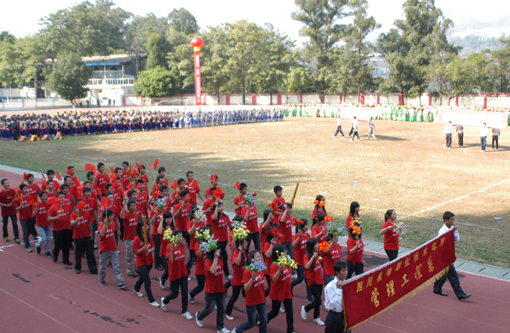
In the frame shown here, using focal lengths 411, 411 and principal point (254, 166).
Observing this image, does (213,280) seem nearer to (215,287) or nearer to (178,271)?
(215,287)

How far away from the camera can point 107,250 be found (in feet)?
24.7

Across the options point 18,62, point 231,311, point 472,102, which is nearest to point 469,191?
point 231,311

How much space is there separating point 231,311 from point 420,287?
9.67 feet

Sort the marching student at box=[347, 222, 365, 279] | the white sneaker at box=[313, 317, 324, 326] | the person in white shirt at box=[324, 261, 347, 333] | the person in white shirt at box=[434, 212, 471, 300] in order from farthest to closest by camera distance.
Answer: the person in white shirt at box=[434, 212, 471, 300] → the marching student at box=[347, 222, 365, 279] → the white sneaker at box=[313, 317, 324, 326] → the person in white shirt at box=[324, 261, 347, 333]

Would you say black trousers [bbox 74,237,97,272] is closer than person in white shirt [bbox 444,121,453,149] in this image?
Yes

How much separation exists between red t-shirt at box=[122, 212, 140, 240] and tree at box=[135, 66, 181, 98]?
197 feet

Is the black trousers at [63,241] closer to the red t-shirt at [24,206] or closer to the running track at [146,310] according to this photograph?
the running track at [146,310]

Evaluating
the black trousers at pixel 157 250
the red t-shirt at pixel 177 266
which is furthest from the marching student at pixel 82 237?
the red t-shirt at pixel 177 266

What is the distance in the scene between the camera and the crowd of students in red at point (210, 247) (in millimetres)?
5758

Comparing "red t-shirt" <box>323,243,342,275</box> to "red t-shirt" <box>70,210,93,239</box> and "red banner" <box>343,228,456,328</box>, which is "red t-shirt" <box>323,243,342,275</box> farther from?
"red t-shirt" <box>70,210,93,239</box>

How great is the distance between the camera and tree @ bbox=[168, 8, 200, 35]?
86188 mm

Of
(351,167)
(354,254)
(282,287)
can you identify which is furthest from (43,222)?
(351,167)

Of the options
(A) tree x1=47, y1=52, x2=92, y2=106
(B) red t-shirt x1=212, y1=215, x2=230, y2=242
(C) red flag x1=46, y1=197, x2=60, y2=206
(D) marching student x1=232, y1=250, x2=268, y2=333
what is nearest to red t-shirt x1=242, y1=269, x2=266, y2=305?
(D) marching student x1=232, y1=250, x2=268, y2=333

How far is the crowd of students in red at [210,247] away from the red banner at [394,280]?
21 cm
